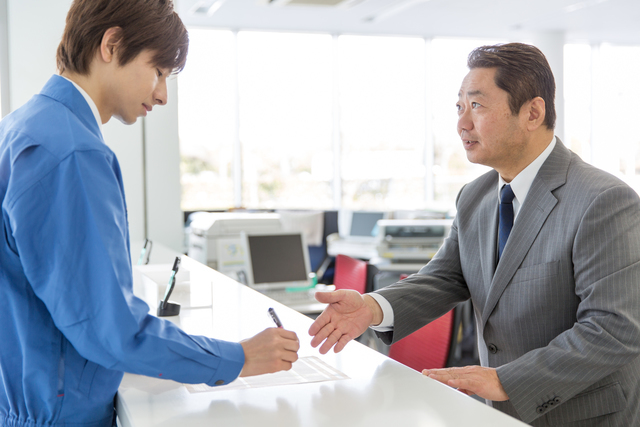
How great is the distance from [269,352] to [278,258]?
2.37 meters

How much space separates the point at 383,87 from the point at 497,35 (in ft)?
6.36

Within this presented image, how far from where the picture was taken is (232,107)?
8.14m

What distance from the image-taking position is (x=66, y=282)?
0.97 meters

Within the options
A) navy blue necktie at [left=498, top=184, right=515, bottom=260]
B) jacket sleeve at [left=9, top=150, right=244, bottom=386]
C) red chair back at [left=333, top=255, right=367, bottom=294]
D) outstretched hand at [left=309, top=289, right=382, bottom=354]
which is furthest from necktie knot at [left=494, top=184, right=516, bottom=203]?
red chair back at [left=333, top=255, right=367, bottom=294]

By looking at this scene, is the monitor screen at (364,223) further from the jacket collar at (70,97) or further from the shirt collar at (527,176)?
the jacket collar at (70,97)

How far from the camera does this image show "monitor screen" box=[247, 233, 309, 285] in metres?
3.53

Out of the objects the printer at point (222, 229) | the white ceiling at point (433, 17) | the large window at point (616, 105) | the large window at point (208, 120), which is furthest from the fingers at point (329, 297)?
the large window at point (616, 105)

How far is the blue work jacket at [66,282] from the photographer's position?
972 millimetres

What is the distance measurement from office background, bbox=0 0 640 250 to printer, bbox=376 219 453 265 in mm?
3056

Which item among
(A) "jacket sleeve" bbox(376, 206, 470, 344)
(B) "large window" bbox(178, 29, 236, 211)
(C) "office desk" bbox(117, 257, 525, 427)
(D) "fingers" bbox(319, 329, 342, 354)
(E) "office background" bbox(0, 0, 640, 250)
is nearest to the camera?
(C) "office desk" bbox(117, 257, 525, 427)

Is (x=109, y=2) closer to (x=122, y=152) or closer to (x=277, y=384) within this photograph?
(x=277, y=384)

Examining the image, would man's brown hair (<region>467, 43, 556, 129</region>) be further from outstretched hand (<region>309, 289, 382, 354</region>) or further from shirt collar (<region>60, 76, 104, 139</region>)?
shirt collar (<region>60, 76, 104, 139</region>)

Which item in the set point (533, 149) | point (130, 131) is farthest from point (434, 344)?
point (130, 131)

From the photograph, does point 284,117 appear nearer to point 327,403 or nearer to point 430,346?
point 430,346
